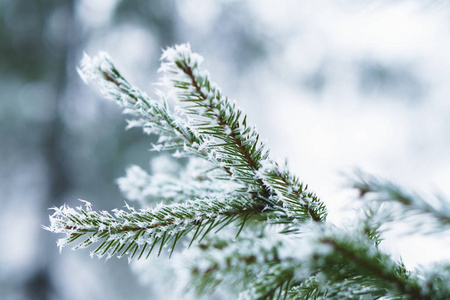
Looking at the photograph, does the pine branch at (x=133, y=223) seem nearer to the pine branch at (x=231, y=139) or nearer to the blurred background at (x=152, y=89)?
the pine branch at (x=231, y=139)

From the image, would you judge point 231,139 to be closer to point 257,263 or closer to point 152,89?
point 257,263

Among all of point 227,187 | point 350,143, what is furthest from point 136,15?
point 227,187

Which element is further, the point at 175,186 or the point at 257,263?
the point at 175,186

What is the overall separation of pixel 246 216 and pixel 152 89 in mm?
2120

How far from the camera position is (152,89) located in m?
2.32

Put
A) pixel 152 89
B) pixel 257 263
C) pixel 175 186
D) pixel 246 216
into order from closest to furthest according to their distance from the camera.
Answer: pixel 257 263 < pixel 246 216 < pixel 175 186 < pixel 152 89

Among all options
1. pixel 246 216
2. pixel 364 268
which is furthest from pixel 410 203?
pixel 246 216

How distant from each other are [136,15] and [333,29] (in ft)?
4.30

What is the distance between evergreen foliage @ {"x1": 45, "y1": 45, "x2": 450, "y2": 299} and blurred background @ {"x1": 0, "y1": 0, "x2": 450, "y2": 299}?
158 centimetres

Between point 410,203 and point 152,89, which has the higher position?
point 152,89

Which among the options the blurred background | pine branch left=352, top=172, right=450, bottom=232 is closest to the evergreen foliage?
pine branch left=352, top=172, right=450, bottom=232

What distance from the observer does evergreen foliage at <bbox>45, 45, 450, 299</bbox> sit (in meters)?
0.22

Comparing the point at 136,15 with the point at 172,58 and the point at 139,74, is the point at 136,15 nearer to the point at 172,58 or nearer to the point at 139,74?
the point at 139,74

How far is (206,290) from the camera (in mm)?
331
